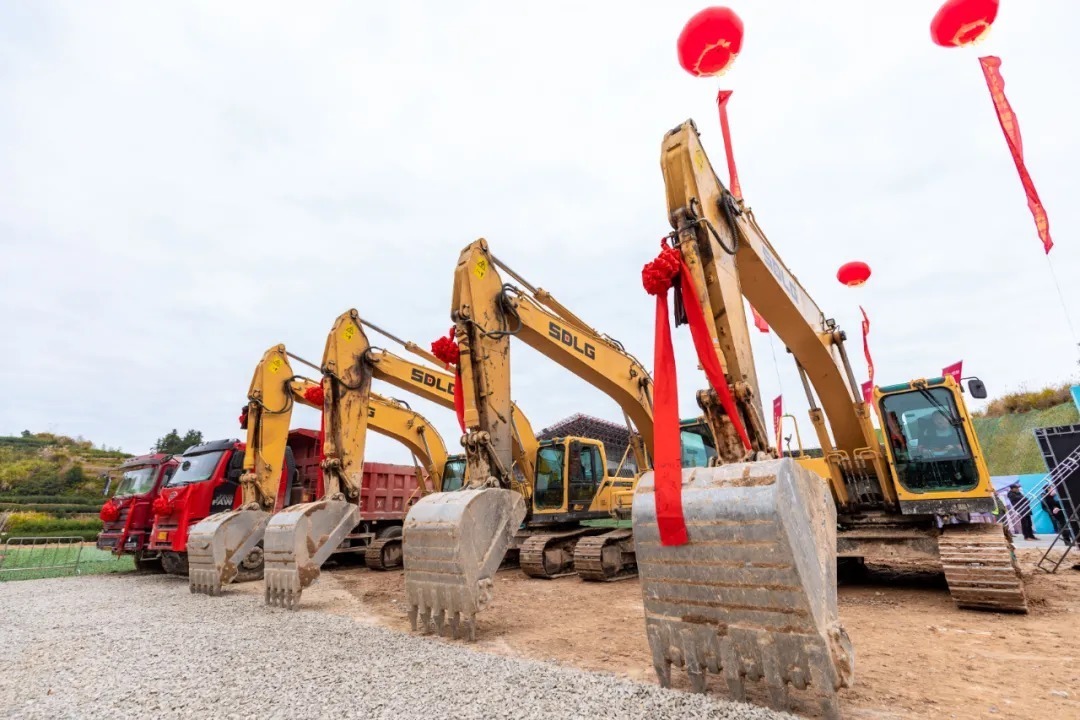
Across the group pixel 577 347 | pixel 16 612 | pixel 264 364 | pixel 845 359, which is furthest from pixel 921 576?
pixel 16 612

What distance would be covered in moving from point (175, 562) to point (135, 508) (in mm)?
1584

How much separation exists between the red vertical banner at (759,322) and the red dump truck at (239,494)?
23.3 ft

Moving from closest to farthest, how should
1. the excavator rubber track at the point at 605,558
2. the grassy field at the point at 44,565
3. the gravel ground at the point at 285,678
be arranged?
1. the gravel ground at the point at 285,678
2. the excavator rubber track at the point at 605,558
3. the grassy field at the point at 44,565

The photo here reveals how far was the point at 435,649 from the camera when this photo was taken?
4.13 meters

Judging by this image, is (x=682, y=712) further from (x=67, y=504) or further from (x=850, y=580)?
(x=67, y=504)

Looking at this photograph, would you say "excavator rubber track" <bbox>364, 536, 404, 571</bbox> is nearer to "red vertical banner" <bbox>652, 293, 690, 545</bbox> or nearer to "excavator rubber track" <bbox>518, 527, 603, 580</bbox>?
"excavator rubber track" <bbox>518, 527, 603, 580</bbox>

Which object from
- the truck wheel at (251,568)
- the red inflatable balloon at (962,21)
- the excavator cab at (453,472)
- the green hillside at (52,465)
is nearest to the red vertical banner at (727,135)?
the red inflatable balloon at (962,21)

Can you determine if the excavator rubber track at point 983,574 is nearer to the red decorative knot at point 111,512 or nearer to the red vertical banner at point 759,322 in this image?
the red vertical banner at point 759,322

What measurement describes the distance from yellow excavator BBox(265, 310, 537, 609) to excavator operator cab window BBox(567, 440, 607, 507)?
97 cm

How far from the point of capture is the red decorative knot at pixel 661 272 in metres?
3.56

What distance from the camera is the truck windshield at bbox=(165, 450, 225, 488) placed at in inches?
417

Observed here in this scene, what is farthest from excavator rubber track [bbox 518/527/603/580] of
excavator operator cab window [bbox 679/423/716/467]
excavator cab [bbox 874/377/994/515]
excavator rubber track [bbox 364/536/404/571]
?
excavator cab [bbox 874/377/994/515]

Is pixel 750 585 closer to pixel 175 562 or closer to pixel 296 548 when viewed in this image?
pixel 296 548

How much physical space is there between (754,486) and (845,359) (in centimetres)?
474
